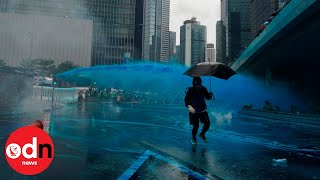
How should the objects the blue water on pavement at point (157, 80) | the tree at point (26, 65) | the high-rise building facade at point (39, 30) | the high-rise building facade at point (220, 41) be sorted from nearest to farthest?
the high-rise building facade at point (39, 30)
the blue water on pavement at point (157, 80)
the tree at point (26, 65)
the high-rise building facade at point (220, 41)

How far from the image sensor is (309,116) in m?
16.2

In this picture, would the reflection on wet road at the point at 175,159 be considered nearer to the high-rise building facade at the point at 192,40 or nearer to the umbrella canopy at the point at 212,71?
the umbrella canopy at the point at 212,71

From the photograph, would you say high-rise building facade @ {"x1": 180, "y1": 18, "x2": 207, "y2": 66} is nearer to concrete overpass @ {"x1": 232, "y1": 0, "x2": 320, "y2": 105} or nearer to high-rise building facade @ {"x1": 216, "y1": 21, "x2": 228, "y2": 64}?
high-rise building facade @ {"x1": 216, "y1": 21, "x2": 228, "y2": 64}

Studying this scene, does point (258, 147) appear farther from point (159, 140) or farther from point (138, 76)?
point (138, 76)

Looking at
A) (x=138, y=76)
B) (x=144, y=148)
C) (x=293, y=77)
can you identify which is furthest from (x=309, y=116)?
(x=293, y=77)

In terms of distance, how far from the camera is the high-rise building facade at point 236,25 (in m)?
162

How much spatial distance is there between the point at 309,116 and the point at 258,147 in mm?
11612

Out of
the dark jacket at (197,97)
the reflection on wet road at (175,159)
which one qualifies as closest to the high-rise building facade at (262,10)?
the dark jacket at (197,97)

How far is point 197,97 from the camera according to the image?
699 centimetres

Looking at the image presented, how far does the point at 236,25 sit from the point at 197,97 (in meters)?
177

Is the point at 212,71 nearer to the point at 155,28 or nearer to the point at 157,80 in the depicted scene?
the point at 157,80

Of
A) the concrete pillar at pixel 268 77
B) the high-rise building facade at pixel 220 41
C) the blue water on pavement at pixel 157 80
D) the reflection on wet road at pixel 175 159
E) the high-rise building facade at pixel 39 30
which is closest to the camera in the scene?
the reflection on wet road at pixel 175 159

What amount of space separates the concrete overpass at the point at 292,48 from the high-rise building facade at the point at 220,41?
12247 cm

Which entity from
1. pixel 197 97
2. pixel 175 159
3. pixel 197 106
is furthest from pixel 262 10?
pixel 175 159
